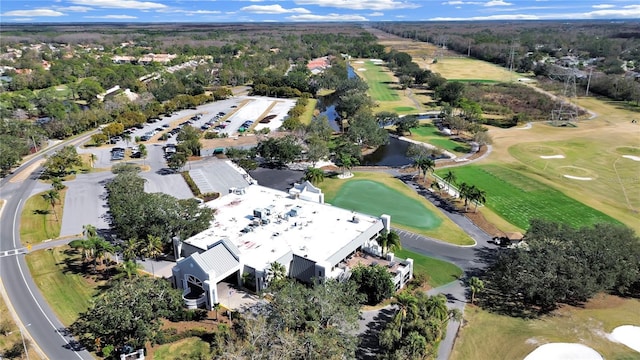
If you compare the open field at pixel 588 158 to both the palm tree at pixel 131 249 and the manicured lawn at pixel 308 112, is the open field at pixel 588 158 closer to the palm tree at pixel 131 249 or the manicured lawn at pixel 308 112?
the manicured lawn at pixel 308 112

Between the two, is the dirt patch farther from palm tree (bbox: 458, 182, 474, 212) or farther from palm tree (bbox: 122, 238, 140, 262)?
palm tree (bbox: 122, 238, 140, 262)

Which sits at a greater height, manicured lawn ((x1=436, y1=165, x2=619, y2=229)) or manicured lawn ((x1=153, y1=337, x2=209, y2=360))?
manicured lawn ((x1=436, y1=165, x2=619, y2=229))

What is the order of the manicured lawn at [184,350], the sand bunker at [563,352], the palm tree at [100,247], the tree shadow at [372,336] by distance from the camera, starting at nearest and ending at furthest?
1. the sand bunker at [563,352]
2. the manicured lawn at [184,350]
3. the tree shadow at [372,336]
4. the palm tree at [100,247]

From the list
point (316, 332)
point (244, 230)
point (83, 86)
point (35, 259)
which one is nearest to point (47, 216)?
point (35, 259)

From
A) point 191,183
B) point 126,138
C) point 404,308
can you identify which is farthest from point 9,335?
point 126,138

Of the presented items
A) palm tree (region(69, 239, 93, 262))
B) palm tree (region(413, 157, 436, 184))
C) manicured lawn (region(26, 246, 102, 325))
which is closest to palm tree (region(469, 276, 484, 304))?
palm tree (region(413, 157, 436, 184))

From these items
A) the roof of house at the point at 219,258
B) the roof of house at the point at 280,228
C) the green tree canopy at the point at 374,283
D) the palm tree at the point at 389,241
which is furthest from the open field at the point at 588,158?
the roof of house at the point at 219,258
